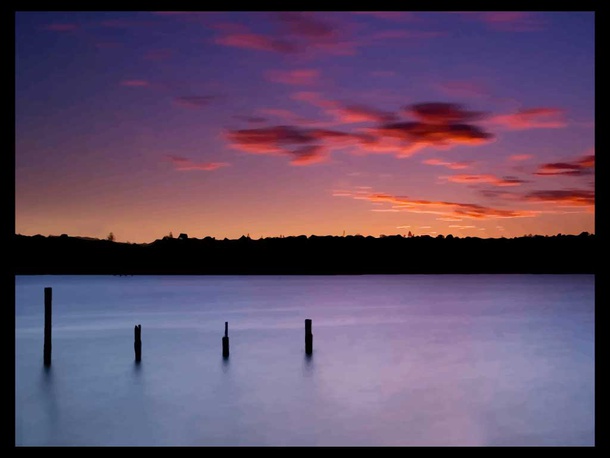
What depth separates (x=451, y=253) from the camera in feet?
648

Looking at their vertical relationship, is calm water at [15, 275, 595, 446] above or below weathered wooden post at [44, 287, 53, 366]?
below

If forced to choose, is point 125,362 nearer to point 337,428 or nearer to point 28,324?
point 337,428

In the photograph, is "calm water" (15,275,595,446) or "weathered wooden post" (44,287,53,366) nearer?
"calm water" (15,275,595,446)

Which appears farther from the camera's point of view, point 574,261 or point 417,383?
point 574,261

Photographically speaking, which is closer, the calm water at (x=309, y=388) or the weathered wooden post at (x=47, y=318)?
the calm water at (x=309, y=388)

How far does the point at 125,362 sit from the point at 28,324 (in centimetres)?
2792

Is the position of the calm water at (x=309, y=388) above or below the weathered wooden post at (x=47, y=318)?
below

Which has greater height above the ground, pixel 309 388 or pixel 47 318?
pixel 47 318

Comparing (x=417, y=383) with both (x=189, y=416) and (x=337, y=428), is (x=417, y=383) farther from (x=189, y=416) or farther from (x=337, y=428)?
(x=189, y=416)
